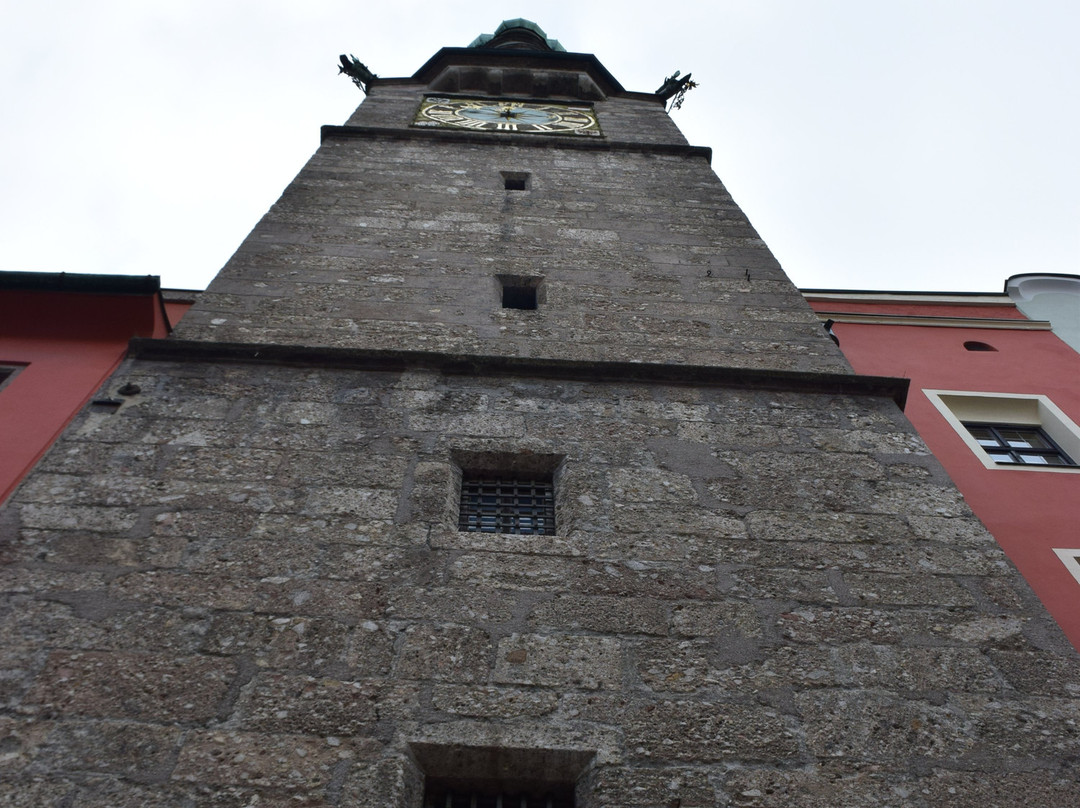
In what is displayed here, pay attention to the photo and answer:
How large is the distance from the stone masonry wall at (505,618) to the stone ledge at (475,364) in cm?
30

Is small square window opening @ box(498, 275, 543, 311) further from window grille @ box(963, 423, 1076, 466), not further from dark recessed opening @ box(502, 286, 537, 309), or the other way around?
window grille @ box(963, 423, 1076, 466)

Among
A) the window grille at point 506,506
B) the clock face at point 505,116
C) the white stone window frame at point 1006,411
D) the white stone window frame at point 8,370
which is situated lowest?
the window grille at point 506,506

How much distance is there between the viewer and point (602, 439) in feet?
12.7

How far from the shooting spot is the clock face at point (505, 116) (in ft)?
31.3

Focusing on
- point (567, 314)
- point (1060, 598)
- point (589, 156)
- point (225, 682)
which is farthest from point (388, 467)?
point (589, 156)

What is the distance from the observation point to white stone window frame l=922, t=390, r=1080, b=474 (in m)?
5.98

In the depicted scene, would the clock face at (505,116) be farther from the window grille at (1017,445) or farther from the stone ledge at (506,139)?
the window grille at (1017,445)

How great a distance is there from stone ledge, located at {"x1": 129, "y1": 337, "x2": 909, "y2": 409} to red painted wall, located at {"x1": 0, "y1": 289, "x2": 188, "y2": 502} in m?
0.46

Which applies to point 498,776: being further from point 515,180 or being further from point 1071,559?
point 515,180

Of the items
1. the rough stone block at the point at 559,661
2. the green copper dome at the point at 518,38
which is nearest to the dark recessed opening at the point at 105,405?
the rough stone block at the point at 559,661

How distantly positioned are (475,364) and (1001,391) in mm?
4304

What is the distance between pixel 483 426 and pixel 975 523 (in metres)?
2.06

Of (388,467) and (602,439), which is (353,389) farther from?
(602,439)

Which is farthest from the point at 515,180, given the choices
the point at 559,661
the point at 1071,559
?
the point at 559,661
